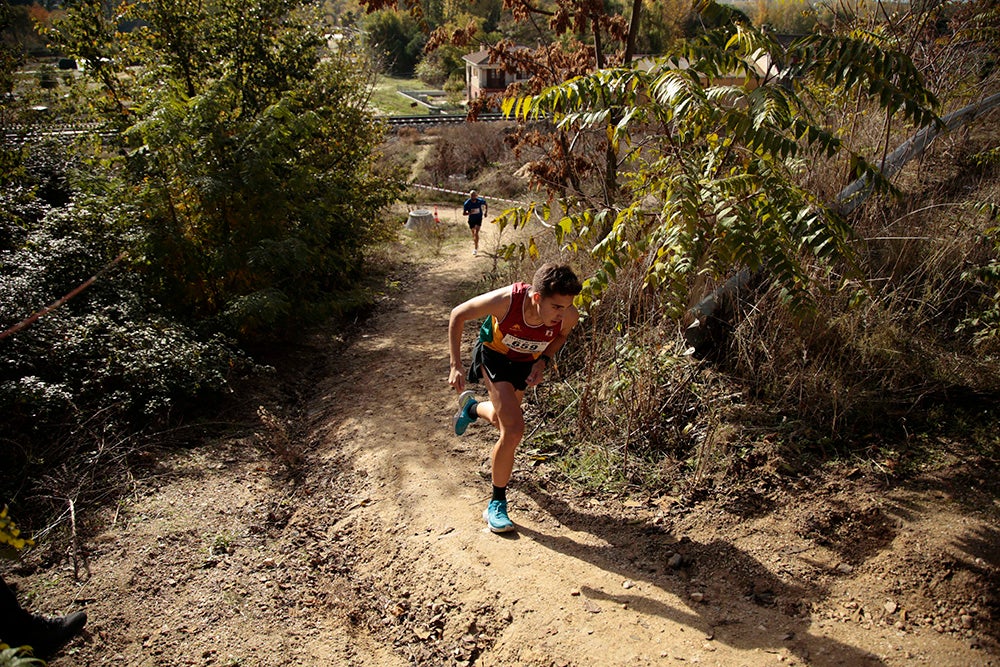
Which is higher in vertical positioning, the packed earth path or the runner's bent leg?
the runner's bent leg

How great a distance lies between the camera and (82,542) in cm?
454

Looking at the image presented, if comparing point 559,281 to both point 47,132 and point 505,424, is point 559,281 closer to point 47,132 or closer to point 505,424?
point 505,424

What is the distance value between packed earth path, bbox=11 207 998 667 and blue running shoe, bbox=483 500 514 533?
3.5 inches

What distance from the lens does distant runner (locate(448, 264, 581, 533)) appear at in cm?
417

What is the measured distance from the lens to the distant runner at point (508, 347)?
4.17 meters

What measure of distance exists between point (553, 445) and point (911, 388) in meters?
2.77

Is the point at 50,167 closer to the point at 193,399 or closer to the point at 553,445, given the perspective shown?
the point at 193,399

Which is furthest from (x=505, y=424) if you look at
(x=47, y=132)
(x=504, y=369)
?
(x=47, y=132)

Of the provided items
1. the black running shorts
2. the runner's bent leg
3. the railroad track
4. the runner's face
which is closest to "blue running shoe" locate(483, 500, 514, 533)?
the runner's bent leg

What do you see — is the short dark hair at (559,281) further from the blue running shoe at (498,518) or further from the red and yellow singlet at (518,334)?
the blue running shoe at (498,518)

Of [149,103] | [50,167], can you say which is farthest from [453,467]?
[50,167]

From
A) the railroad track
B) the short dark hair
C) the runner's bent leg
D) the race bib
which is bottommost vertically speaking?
the runner's bent leg

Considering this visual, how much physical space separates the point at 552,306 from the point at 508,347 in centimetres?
51

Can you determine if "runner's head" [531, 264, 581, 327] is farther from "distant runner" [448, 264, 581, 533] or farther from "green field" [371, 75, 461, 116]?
Answer: "green field" [371, 75, 461, 116]
